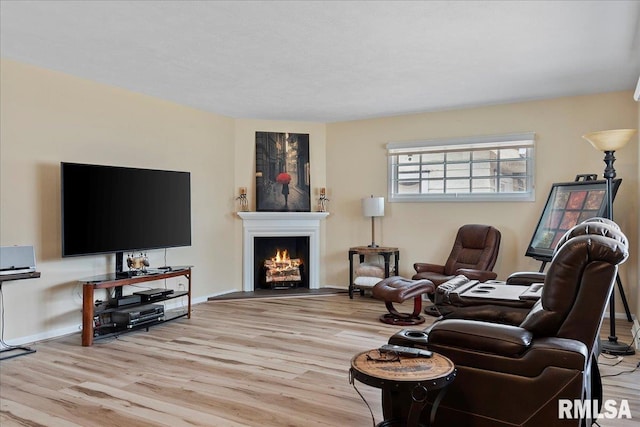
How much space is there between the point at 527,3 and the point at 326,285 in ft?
16.1

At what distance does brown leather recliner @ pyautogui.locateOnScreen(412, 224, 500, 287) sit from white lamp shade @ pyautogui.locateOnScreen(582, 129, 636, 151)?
174 cm

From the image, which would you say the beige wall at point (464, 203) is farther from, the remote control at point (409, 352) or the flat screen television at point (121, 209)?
the remote control at point (409, 352)

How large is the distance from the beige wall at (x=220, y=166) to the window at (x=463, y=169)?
0.12 m

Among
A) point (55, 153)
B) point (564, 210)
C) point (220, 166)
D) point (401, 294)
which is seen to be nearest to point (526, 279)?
point (401, 294)

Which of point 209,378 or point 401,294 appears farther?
point 401,294

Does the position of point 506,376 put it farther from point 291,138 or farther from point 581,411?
point 291,138

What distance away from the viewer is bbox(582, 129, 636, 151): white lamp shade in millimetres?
3984

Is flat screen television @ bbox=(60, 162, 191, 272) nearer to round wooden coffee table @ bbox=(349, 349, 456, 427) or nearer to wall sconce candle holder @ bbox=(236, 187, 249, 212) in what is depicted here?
wall sconce candle holder @ bbox=(236, 187, 249, 212)

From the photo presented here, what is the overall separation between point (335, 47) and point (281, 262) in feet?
12.5

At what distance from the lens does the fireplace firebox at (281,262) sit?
683cm

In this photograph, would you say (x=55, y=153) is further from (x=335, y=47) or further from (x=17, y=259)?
(x=335, y=47)

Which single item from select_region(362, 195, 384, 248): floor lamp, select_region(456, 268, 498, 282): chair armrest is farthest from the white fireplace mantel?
select_region(456, 268, 498, 282): chair armrest

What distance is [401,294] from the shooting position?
472 centimetres

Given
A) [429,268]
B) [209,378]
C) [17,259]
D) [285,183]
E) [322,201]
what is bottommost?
[209,378]
